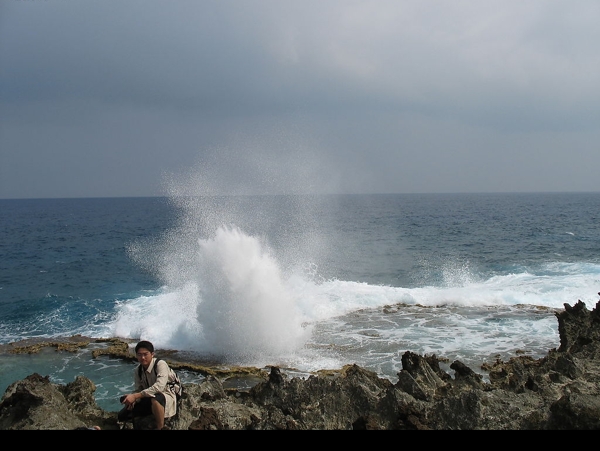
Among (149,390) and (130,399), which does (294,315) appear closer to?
(149,390)

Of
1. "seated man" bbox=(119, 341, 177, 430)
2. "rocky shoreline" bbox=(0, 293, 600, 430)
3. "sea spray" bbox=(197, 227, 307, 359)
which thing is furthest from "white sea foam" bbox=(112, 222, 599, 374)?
"seated man" bbox=(119, 341, 177, 430)

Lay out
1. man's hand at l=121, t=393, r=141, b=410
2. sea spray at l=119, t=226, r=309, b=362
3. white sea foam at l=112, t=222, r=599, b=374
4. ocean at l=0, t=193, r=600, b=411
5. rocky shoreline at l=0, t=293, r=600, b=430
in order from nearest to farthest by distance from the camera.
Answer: man's hand at l=121, t=393, r=141, b=410
rocky shoreline at l=0, t=293, r=600, b=430
ocean at l=0, t=193, r=600, b=411
white sea foam at l=112, t=222, r=599, b=374
sea spray at l=119, t=226, r=309, b=362

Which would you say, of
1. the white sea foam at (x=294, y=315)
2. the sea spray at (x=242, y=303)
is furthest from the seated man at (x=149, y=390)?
the sea spray at (x=242, y=303)

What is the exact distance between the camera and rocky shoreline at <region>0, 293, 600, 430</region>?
7133 millimetres

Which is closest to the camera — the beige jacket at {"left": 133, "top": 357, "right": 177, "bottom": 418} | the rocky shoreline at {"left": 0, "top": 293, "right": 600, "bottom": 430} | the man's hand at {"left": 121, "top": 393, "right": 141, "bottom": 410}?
the man's hand at {"left": 121, "top": 393, "right": 141, "bottom": 410}

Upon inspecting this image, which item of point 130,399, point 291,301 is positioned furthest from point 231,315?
point 130,399

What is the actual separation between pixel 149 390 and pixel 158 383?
5.5 inches

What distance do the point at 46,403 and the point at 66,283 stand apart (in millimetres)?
27493

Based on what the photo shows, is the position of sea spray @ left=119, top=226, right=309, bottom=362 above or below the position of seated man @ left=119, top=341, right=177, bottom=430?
below

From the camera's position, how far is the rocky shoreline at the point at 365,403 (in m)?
7.13

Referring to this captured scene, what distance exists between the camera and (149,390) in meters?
5.80

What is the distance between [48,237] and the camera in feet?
212

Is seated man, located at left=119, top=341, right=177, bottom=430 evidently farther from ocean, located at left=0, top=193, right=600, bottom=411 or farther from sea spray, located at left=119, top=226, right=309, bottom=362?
sea spray, located at left=119, top=226, right=309, bottom=362

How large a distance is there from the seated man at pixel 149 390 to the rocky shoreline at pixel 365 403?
30 centimetres
